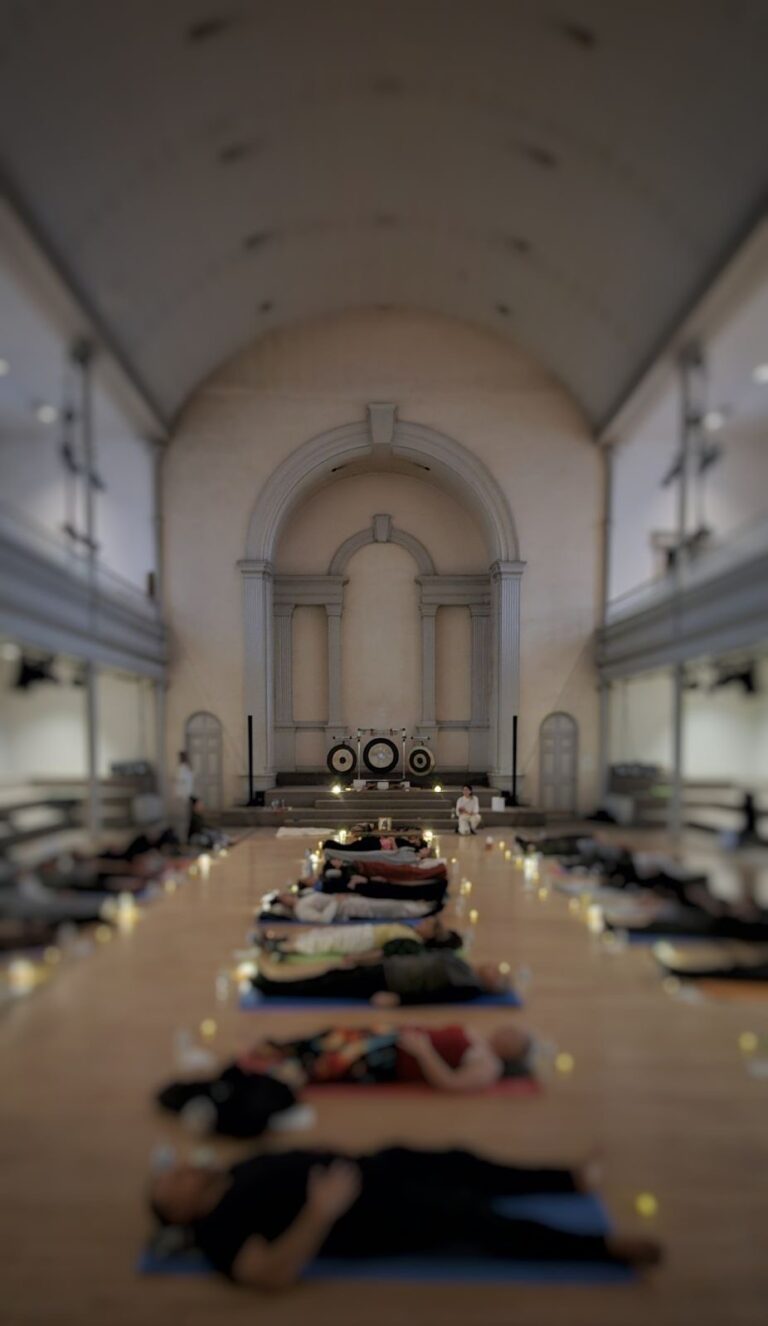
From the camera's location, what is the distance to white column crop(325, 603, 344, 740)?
14.5 metres

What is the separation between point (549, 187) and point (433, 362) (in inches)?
171

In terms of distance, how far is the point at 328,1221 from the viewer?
8.21ft

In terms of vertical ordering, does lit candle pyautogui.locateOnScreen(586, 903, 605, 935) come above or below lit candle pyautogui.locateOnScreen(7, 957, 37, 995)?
below

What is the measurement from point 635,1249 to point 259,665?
10299 mm

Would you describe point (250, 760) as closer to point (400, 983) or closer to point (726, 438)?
A: point (400, 983)

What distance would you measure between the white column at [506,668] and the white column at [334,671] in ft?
11.6

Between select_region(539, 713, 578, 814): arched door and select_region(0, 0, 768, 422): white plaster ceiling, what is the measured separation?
4.84 metres

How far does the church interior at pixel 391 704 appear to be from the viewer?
278cm

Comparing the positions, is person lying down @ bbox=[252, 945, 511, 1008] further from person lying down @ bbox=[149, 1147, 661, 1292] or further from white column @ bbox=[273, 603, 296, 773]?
white column @ bbox=[273, 603, 296, 773]

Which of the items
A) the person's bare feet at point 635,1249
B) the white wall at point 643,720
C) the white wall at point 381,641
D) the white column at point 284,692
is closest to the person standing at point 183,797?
the white wall at point 643,720

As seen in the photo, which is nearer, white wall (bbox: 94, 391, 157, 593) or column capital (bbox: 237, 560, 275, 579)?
white wall (bbox: 94, 391, 157, 593)

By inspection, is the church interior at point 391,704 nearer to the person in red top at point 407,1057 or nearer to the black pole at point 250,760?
the person in red top at point 407,1057

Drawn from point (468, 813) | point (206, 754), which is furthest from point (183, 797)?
point (468, 813)

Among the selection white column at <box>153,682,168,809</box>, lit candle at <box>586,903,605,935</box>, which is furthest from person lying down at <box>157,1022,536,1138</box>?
white column at <box>153,682,168,809</box>
